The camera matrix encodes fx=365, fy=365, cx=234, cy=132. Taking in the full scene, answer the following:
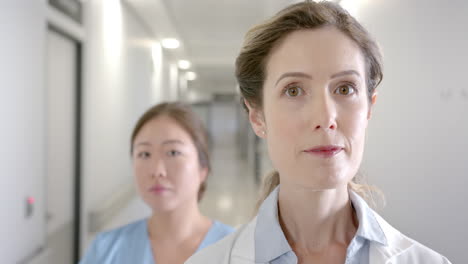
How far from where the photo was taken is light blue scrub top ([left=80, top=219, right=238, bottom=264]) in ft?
5.15

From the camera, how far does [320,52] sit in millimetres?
837

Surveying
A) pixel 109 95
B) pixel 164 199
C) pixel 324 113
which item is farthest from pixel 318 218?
pixel 109 95

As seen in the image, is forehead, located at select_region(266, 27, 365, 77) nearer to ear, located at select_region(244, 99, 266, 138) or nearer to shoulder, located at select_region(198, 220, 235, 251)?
ear, located at select_region(244, 99, 266, 138)

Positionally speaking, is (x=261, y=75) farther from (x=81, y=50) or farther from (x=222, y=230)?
(x=81, y=50)

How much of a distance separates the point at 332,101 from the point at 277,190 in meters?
0.34

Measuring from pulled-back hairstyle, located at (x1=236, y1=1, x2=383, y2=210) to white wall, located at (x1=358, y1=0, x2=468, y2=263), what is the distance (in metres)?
0.06

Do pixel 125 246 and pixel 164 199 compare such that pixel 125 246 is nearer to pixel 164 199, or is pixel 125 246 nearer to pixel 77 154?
pixel 164 199

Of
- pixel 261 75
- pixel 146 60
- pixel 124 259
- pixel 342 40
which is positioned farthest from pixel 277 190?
pixel 146 60

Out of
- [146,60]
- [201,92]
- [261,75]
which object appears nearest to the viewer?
[261,75]

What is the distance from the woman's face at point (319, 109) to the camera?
80 cm

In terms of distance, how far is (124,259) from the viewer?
158 cm

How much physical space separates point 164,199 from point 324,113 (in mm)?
972

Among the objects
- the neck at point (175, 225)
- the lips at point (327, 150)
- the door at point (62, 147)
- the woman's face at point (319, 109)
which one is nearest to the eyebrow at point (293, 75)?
the woman's face at point (319, 109)

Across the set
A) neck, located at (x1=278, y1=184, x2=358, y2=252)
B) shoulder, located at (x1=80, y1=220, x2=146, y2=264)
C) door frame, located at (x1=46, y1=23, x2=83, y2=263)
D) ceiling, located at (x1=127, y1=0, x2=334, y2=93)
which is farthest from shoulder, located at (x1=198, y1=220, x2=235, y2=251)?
ceiling, located at (x1=127, y1=0, x2=334, y2=93)
